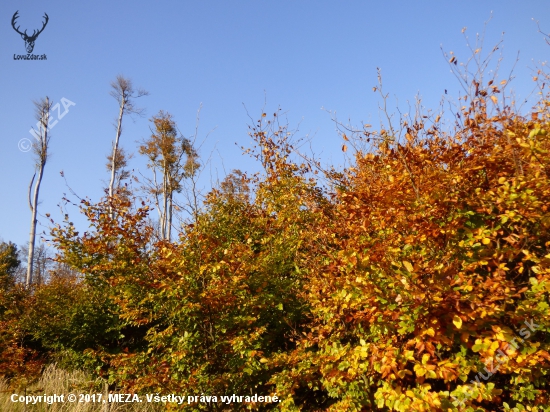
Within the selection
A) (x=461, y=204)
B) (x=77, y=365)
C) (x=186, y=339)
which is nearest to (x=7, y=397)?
(x=77, y=365)

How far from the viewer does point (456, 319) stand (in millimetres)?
2732

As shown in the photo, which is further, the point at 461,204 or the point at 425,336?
the point at 461,204

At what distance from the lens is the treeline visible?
2.95m

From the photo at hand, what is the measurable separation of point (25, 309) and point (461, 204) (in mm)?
9567

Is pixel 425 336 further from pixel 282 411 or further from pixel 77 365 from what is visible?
pixel 77 365

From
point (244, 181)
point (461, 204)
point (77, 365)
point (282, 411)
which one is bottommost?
point (282, 411)

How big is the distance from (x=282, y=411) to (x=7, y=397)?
4.28 m

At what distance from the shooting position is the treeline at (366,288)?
295 cm

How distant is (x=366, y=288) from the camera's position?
3139 millimetres

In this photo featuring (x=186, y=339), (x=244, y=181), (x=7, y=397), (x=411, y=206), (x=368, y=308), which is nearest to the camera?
(x=368, y=308)

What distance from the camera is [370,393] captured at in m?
4.09

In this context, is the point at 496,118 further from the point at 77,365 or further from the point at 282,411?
the point at 77,365

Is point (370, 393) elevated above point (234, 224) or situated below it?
below

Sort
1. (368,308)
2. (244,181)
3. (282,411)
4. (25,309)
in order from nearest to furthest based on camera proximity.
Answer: (368,308) → (282,411) → (25,309) → (244,181)
